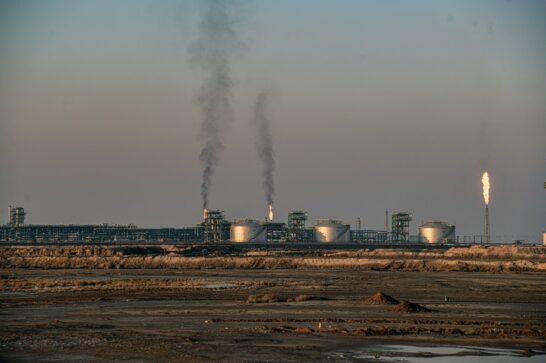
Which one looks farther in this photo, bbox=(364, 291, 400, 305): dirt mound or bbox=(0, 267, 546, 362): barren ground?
bbox=(364, 291, 400, 305): dirt mound

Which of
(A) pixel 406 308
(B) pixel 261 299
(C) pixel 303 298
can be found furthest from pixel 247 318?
(C) pixel 303 298

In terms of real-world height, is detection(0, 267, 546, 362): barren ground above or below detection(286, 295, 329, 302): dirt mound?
below

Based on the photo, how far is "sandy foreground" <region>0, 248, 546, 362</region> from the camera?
37875mm

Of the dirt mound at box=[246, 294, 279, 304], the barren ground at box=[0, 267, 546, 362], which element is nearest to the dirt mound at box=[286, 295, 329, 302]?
the barren ground at box=[0, 267, 546, 362]

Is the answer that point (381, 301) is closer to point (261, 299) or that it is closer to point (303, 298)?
point (303, 298)

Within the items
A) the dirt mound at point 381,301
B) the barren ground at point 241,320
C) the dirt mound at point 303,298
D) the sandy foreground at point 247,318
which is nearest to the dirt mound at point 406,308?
the sandy foreground at point 247,318

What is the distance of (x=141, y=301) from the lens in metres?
61.0

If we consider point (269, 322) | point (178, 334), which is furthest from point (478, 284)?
point (178, 334)

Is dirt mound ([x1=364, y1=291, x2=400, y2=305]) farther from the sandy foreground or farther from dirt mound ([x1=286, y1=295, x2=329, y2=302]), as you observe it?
dirt mound ([x1=286, y1=295, x2=329, y2=302])

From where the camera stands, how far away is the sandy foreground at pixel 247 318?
124 ft

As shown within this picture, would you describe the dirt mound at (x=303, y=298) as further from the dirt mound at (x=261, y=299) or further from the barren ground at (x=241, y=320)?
the dirt mound at (x=261, y=299)

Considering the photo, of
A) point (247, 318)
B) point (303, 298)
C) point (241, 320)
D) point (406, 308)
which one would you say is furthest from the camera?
point (303, 298)

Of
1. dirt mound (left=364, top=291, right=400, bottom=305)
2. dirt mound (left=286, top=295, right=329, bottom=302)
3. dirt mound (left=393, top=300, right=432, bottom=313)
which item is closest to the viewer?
dirt mound (left=393, top=300, right=432, bottom=313)

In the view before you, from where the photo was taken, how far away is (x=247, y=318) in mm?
49344
